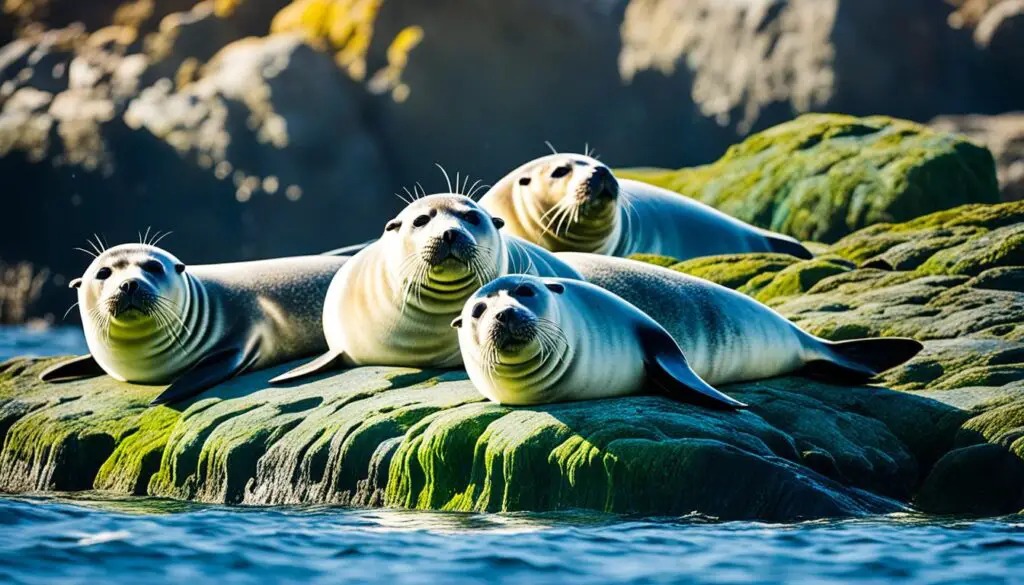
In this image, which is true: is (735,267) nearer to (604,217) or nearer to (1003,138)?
(604,217)

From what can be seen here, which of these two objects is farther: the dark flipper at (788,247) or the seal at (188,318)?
the dark flipper at (788,247)

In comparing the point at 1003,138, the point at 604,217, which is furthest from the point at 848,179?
the point at 1003,138

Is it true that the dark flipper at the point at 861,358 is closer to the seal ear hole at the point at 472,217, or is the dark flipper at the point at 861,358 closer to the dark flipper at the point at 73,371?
the seal ear hole at the point at 472,217

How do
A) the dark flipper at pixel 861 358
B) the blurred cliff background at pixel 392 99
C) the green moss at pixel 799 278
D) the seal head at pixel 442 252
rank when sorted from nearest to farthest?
Result: the dark flipper at pixel 861 358 → the seal head at pixel 442 252 → the green moss at pixel 799 278 → the blurred cliff background at pixel 392 99

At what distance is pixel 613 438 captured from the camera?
765 cm

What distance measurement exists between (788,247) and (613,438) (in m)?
7.12

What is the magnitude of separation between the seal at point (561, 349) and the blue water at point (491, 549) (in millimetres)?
910

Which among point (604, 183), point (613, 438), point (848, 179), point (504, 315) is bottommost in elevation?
point (613, 438)

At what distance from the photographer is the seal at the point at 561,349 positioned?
8148mm

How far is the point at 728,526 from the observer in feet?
23.2

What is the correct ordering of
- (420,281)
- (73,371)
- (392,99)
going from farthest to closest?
(392,99) → (73,371) → (420,281)

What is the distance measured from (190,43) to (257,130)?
16.5 feet

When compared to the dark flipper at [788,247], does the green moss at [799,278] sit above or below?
below

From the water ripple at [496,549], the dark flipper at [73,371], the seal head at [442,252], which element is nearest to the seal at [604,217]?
the seal head at [442,252]
